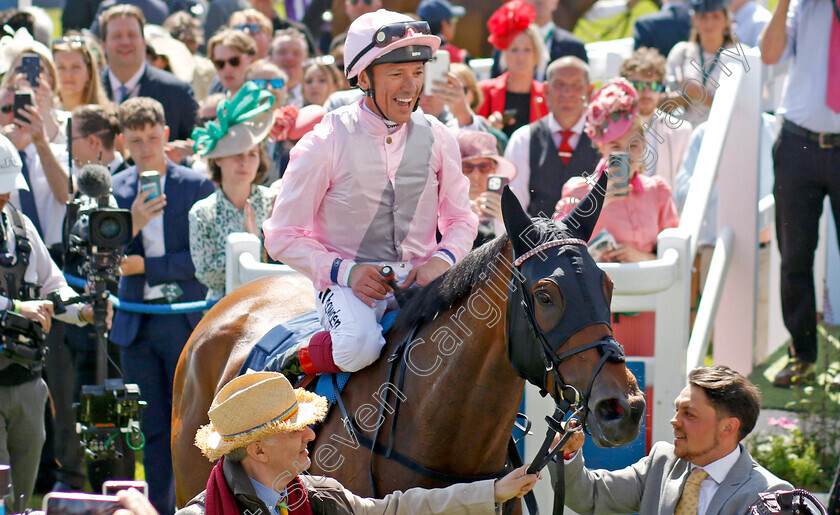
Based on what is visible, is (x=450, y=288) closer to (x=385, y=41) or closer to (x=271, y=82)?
(x=385, y=41)

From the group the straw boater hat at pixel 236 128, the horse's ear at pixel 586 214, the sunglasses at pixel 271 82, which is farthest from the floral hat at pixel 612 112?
the sunglasses at pixel 271 82

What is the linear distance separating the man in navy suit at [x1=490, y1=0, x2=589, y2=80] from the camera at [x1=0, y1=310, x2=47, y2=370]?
194 inches

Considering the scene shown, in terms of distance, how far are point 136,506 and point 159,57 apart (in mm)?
7514

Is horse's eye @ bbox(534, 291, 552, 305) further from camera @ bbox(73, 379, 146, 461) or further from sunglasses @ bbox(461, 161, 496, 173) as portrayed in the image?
sunglasses @ bbox(461, 161, 496, 173)

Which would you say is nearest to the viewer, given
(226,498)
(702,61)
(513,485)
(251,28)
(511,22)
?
(226,498)

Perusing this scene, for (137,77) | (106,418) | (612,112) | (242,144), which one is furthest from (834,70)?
(137,77)

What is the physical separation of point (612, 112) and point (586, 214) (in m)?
2.65

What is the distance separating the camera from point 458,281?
3438 millimetres

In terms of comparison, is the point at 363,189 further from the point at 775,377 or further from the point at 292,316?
the point at 775,377

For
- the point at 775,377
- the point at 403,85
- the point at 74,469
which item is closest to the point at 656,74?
the point at 775,377

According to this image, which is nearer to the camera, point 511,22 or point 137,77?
point 511,22

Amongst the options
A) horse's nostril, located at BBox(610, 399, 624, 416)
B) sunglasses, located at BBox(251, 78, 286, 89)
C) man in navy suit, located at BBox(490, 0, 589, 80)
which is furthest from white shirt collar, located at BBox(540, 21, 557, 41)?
horse's nostril, located at BBox(610, 399, 624, 416)

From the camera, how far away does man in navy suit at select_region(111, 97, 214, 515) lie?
5809 mm

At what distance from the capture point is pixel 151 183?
580cm
